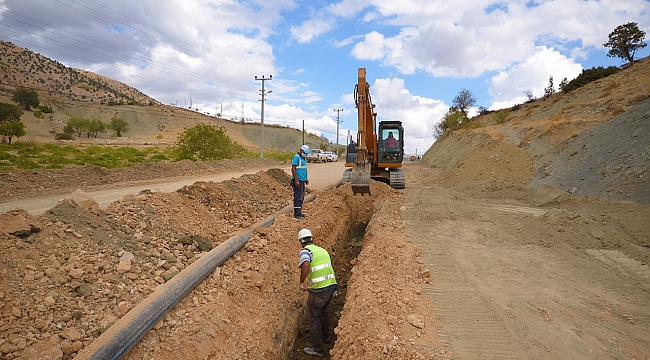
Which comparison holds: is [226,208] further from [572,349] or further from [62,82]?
[62,82]

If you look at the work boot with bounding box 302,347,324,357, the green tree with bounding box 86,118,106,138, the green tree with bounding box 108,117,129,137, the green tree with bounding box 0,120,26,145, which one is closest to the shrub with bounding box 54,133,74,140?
the green tree with bounding box 86,118,106,138

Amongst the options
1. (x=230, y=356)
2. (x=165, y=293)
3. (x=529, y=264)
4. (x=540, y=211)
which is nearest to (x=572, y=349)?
(x=529, y=264)

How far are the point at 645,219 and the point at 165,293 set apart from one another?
10002 millimetres

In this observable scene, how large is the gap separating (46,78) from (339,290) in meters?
96.3

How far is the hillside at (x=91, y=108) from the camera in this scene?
64.1m

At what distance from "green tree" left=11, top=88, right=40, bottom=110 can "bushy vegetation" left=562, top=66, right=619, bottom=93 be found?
7392cm

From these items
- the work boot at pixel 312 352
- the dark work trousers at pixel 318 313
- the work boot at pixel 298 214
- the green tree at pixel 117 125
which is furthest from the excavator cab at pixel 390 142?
the green tree at pixel 117 125

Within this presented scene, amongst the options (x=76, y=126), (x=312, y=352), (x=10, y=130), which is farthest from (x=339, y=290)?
(x=76, y=126)

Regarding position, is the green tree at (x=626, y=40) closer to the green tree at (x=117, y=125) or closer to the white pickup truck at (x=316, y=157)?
the white pickup truck at (x=316, y=157)

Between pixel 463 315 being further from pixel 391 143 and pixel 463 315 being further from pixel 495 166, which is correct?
pixel 495 166

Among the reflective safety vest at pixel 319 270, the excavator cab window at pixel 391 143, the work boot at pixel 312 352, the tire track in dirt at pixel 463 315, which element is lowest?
the work boot at pixel 312 352

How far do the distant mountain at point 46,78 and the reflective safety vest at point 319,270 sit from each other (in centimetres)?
→ 7951

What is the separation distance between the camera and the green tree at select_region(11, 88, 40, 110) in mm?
56969

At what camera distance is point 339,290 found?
330 inches
